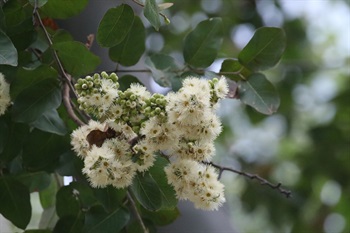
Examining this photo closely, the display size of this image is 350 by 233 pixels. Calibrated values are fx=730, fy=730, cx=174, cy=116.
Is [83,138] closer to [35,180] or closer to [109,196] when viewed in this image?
[109,196]

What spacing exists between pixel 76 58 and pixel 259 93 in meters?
0.27

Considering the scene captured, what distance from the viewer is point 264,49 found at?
1065 mm

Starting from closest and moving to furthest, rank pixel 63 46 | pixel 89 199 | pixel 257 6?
1. pixel 63 46
2. pixel 89 199
3. pixel 257 6

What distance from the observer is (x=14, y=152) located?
42.1 inches

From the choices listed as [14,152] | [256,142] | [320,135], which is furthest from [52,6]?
[256,142]

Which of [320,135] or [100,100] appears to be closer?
[100,100]

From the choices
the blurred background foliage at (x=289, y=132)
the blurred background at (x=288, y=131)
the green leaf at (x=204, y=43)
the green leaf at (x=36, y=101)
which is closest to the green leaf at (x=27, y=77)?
the green leaf at (x=36, y=101)

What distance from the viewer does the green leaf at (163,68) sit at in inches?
41.9

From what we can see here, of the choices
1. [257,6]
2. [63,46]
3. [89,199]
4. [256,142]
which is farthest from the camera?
[256,142]

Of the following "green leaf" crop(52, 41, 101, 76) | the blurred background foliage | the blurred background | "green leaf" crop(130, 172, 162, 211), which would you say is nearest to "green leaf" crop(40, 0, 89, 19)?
"green leaf" crop(52, 41, 101, 76)

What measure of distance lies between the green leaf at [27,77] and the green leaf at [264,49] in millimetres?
286

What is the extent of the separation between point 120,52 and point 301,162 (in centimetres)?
153

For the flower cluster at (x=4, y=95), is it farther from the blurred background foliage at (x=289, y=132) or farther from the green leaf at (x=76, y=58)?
the blurred background foliage at (x=289, y=132)

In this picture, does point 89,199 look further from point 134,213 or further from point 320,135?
point 320,135
